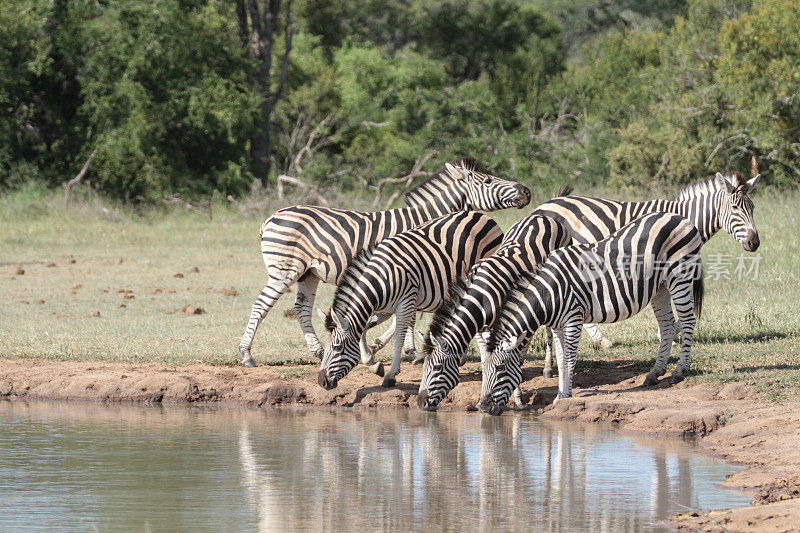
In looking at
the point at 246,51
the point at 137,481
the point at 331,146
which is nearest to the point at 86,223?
the point at 246,51

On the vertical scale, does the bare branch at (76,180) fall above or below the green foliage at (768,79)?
below

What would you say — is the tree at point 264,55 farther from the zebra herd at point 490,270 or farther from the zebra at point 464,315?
the zebra at point 464,315

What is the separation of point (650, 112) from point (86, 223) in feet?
48.2

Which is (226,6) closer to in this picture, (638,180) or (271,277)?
(638,180)

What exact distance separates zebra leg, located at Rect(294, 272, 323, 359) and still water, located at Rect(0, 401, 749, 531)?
1.71 meters

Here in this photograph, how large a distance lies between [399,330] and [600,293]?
5.72 feet

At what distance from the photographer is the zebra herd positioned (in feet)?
28.9

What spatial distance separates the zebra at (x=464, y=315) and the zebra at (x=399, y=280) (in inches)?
17.1

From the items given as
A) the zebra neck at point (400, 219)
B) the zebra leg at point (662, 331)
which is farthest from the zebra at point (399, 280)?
the zebra leg at point (662, 331)

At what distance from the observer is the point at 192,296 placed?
1559cm

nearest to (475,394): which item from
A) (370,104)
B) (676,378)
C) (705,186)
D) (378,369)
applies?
(378,369)

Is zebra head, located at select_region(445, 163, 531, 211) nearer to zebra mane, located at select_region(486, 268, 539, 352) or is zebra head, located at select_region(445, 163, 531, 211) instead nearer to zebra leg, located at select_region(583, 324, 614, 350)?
zebra leg, located at select_region(583, 324, 614, 350)

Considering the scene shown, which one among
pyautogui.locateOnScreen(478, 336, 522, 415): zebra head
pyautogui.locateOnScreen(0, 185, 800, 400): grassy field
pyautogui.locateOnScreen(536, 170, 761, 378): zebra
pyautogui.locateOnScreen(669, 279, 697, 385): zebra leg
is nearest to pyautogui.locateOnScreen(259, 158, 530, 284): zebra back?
pyautogui.locateOnScreen(536, 170, 761, 378): zebra

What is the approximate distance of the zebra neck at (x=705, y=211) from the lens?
36.5ft
